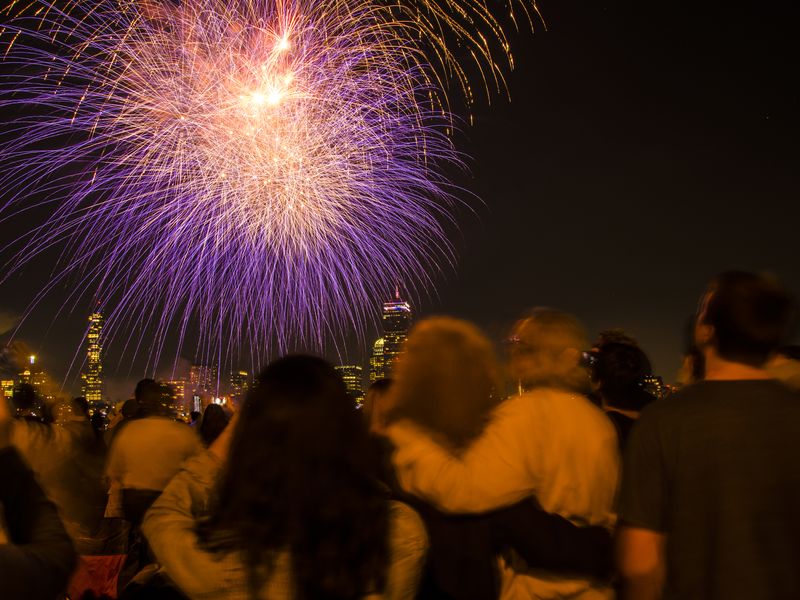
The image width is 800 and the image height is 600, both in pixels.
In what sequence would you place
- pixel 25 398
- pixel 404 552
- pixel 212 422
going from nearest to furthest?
pixel 404 552 < pixel 25 398 < pixel 212 422

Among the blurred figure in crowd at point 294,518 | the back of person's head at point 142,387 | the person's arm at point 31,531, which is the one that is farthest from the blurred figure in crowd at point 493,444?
the back of person's head at point 142,387

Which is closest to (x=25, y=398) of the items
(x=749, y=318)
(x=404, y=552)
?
(x=404, y=552)

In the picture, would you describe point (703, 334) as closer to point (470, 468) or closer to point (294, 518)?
point (470, 468)

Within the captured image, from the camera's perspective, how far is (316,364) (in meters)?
2.55

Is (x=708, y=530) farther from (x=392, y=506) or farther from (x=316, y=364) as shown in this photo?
(x=316, y=364)

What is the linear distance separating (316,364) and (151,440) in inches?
184

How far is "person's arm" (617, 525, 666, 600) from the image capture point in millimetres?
2615

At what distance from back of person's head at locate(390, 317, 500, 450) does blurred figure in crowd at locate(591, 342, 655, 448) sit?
1482 mm

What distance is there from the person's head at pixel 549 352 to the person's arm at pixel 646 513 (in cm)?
83

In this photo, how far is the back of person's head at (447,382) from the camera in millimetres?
3033

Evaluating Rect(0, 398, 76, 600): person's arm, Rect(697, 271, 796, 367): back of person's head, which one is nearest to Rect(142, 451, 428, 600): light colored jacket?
Rect(0, 398, 76, 600): person's arm

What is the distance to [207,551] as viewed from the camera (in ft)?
7.62

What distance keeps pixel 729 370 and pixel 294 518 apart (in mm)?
1678

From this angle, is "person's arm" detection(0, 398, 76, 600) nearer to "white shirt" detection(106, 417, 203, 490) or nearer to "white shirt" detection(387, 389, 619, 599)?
"white shirt" detection(387, 389, 619, 599)
